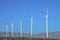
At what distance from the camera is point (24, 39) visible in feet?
195

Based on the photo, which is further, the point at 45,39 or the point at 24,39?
the point at 24,39

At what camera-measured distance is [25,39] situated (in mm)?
59844

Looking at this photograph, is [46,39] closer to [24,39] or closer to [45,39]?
[45,39]

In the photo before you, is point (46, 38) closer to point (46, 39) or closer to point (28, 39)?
point (46, 39)

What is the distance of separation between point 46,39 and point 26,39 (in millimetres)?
7555

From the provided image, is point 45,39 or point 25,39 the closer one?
point 45,39

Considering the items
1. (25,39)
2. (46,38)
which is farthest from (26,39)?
(46,38)

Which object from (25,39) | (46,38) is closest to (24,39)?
(25,39)

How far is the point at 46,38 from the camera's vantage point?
2165 inches

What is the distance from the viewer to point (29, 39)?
60719mm

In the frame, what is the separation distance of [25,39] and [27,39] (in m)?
0.58

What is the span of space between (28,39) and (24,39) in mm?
A: 1836

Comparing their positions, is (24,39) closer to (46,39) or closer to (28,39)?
(28,39)

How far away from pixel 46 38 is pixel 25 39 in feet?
23.5
